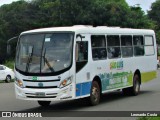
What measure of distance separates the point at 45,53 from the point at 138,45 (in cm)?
653

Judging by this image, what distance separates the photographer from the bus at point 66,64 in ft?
44.4

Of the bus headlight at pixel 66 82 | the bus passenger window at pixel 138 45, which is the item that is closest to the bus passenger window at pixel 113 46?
the bus passenger window at pixel 138 45

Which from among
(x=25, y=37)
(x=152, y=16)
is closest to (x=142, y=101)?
(x=25, y=37)

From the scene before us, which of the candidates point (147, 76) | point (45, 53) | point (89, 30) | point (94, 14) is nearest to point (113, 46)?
point (89, 30)

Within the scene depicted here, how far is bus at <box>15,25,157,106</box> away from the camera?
A: 44.4 feet

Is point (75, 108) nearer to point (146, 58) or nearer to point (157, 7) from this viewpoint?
point (146, 58)

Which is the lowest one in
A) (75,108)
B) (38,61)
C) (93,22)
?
(75,108)

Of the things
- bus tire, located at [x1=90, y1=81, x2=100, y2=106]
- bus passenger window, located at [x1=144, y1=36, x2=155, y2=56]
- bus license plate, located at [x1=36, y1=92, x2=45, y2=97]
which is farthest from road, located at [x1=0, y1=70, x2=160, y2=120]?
bus passenger window, located at [x1=144, y1=36, x2=155, y2=56]

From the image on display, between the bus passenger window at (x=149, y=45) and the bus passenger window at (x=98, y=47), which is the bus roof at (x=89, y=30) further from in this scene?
the bus passenger window at (x=149, y=45)

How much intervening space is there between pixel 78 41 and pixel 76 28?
0.44 m

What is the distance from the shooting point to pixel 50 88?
1348cm

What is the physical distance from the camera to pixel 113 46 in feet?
55.4

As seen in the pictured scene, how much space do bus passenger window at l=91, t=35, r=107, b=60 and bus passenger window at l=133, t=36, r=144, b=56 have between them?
315cm

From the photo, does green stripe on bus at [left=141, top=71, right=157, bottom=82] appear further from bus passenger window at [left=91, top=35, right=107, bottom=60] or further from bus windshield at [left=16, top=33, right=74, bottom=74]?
bus windshield at [left=16, top=33, right=74, bottom=74]
